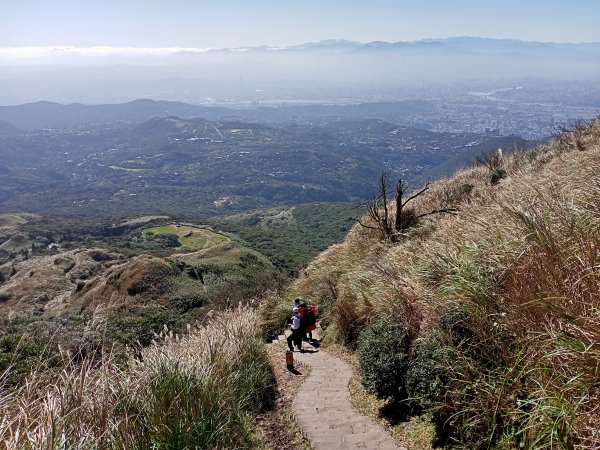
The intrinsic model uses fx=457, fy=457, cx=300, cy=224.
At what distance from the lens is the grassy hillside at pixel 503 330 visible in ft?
9.70

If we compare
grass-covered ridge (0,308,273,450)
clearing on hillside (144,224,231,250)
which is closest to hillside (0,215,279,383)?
clearing on hillside (144,224,231,250)

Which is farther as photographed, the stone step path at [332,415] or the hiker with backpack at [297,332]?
the hiker with backpack at [297,332]

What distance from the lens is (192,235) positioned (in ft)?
253

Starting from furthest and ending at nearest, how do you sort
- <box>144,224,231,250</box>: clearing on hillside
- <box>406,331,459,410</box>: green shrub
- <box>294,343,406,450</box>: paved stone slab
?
<box>144,224,231,250</box>: clearing on hillside → <box>294,343,406,450</box>: paved stone slab → <box>406,331,459,410</box>: green shrub

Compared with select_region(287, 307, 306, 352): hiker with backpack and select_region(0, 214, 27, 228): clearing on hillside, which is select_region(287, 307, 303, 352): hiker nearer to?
select_region(287, 307, 306, 352): hiker with backpack

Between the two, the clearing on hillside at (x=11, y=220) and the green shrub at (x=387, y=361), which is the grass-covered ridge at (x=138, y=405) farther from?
the clearing on hillside at (x=11, y=220)

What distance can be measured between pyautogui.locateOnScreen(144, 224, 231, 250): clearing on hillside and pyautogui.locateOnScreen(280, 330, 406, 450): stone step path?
2346 inches

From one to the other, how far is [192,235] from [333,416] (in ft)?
241

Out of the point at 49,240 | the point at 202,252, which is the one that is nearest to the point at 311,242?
the point at 202,252

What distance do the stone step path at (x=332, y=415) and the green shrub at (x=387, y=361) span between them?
0.42m

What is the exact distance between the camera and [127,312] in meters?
29.1

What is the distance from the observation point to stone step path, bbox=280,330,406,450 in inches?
197

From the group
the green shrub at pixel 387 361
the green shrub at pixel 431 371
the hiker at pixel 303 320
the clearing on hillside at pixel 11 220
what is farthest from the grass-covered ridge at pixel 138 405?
the clearing on hillside at pixel 11 220

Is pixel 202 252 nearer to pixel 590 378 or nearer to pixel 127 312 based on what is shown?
pixel 127 312
